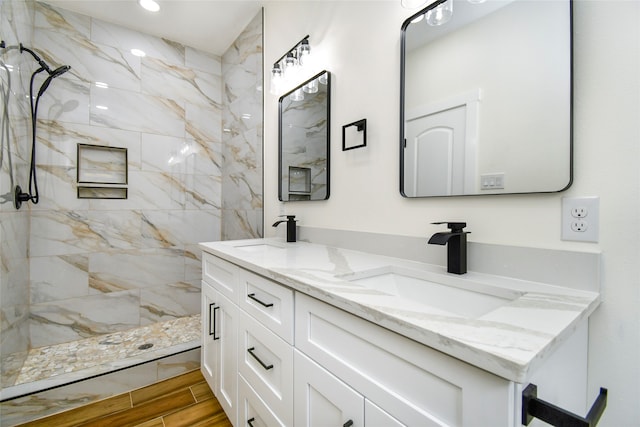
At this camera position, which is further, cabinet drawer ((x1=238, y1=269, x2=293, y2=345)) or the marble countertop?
cabinet drawer ((x1=238, y1=269, x2=293, y2=345))

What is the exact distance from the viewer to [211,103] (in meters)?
2.86

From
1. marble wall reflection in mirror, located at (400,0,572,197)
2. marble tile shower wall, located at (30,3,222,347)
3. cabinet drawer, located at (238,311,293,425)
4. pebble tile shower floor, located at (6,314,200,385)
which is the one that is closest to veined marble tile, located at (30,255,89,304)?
marble tile shower wall, located at (30,3,222,347)

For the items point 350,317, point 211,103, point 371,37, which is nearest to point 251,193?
point 211,103

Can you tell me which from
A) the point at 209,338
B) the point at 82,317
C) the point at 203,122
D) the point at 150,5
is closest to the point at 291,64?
the point at 150,5

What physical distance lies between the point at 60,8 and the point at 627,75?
332 centimetres

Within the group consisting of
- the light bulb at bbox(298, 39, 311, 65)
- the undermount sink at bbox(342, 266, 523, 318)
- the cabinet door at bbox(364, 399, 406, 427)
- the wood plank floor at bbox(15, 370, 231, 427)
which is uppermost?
the light bulb at bbox(298, 39, 311, 65)

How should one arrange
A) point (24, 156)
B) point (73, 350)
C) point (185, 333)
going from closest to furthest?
point (24, 156)
point (73, 350)
point (185, 333)

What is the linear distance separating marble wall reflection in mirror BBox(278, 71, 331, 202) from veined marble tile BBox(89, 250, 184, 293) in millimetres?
1388

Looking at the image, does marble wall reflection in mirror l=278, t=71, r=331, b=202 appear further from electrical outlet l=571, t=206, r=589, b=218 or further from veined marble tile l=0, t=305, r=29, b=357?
veined marble tile l=0, t=305, r=29, b=357

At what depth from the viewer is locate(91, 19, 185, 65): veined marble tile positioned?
233cm

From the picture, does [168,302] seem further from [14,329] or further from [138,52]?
[138,52]

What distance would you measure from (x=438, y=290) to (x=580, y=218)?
0.42 meters

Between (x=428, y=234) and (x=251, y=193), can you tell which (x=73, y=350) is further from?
(x=428, y=234)

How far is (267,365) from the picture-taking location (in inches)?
42.1
